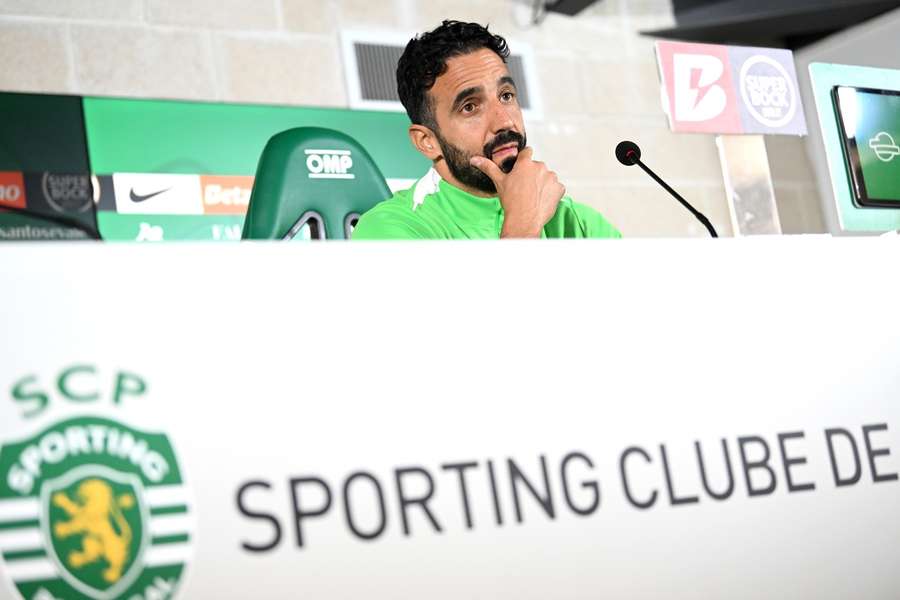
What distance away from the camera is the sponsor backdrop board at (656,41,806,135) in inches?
64.0

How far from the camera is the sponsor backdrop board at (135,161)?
2844mm

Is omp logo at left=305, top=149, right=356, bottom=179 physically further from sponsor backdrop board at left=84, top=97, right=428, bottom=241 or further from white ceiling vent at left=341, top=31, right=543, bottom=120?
white ceiling vent at left=341, top=31, right=543, bottom=120

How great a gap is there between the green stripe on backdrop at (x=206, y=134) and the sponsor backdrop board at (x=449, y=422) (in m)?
2.24

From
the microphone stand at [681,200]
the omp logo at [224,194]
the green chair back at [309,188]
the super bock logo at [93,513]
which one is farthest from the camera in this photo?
the omp logo at [224,194]

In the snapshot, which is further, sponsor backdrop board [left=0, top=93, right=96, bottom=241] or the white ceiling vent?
the white ceiling vent

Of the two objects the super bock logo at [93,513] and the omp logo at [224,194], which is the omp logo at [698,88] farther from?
the omp logo at [224,194]

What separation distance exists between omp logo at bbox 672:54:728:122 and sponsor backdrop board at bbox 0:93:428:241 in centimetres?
137

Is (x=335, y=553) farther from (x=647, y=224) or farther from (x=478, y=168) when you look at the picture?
(x=647, y=224)

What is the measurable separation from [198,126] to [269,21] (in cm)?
37

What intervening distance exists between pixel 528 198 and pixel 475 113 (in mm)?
383

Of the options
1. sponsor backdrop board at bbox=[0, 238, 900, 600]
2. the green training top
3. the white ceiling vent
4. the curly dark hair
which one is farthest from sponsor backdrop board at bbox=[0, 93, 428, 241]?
sponsor backdrop board at bbox=[0, 238, 900, 600]

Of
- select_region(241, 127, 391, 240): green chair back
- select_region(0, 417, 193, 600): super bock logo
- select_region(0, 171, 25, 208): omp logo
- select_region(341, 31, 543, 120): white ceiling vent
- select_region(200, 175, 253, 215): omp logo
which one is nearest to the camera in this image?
select_region(0, 417, 193, 600): super bock logo

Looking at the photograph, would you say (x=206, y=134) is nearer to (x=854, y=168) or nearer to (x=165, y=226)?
(x=165, y=226)

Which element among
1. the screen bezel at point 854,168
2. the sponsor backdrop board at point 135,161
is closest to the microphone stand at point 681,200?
the screen bezel at point 854,168
